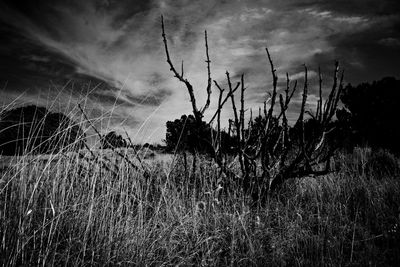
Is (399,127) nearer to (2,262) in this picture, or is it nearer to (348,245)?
(348,245)

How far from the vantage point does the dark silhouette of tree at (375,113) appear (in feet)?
32.1

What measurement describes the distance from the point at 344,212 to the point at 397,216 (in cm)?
48

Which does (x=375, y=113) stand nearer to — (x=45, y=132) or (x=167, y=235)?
(x=167, y=235)

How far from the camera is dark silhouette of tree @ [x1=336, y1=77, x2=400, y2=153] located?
9781mm

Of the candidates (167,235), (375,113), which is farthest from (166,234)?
(375,113)

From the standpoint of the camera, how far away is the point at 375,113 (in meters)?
10.9

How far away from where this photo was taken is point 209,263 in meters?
1.85

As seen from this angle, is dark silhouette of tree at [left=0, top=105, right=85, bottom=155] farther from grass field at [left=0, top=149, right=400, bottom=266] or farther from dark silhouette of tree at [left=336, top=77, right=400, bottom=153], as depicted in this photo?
dark silhouette of tree at [left=336, top=77, right=400, bottom=153]

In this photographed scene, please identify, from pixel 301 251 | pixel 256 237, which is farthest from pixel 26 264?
pixel 301 251

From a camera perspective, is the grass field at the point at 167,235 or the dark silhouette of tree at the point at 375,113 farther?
the dark silhouette of tree at the point at 375,113

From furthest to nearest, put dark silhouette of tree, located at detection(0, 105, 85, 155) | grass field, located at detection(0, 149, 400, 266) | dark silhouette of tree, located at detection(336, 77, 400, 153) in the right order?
dark silhouette of tree, located at detection(336, 77, 400, 153) < dark silhouette of tree, located at detection(0, 105, 85, 155) < grass field, located at detection(0, 149, 400, 266)

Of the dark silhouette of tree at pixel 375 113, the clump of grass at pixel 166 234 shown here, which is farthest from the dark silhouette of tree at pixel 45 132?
the dark silhouette of tree at pixel 375 113

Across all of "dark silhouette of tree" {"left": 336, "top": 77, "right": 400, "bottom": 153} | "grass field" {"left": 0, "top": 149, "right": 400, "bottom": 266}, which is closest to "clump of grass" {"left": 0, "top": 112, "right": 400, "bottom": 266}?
"grass field" {"left": 0, "top": 149, "right": 400, "bottom": 266}

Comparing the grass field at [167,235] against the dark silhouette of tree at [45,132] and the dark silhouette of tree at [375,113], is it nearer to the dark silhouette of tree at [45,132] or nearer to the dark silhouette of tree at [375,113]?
the dark silhouette of tree at [45,132]
